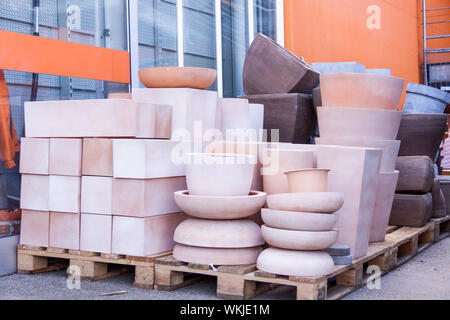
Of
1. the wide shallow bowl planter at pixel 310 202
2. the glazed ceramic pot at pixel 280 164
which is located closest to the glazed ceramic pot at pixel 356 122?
the glazed ceramic pot at pixel 280 164

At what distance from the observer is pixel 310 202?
2.90 metres

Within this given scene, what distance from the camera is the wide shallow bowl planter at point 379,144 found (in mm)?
3803

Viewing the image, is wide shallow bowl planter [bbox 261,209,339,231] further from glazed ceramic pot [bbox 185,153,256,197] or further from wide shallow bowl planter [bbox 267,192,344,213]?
glazed ceramic pot [bbox 185,153,256,197]

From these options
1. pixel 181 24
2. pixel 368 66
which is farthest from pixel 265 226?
pixel 368 66

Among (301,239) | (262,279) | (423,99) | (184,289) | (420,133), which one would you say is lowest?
(184,289)

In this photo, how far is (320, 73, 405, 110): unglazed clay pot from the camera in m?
3.92

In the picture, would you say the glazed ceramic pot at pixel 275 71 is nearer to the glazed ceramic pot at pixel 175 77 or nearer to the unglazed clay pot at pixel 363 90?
the unglazed clay pot at pixel 363 90

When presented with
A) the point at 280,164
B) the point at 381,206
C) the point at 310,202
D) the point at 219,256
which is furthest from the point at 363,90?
the point at 219,256

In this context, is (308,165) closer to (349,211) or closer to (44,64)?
(349,211)

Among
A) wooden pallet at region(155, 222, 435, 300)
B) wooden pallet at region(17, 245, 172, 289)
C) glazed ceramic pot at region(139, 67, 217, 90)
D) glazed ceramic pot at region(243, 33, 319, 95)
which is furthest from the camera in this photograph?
glazed ceramic pot at region(243, 33, 319, 95)

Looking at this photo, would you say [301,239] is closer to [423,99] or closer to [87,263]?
[87,263]

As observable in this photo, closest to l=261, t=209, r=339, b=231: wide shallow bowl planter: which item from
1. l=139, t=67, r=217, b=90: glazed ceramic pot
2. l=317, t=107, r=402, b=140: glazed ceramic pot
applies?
l=317, t=107, r=402, b=140: glazed ceramic pot

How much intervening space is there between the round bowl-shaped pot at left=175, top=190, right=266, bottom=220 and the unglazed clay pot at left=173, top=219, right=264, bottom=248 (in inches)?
1.5

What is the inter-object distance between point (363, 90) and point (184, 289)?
181cm
